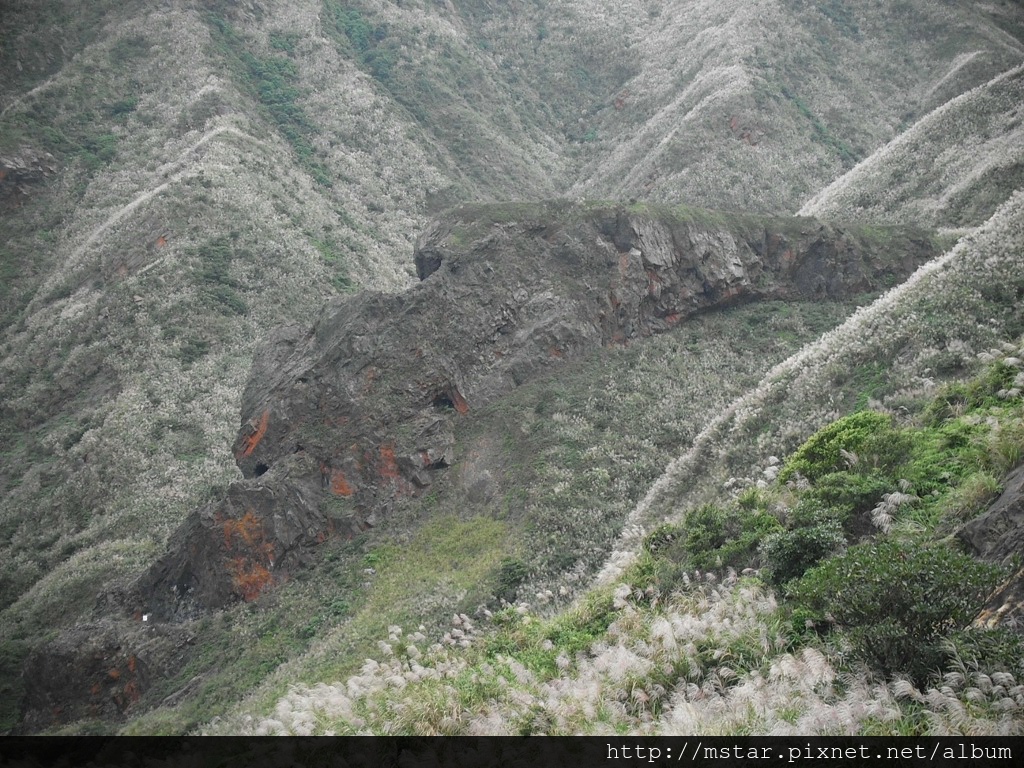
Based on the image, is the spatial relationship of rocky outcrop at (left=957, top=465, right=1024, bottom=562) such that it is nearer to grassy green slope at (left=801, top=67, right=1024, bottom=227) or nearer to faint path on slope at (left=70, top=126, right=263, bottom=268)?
grassy green slope at (left=801, top=67, right=1024, bottom=227)

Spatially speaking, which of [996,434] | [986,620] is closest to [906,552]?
[986,620]

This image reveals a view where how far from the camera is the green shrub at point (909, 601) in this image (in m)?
6.02

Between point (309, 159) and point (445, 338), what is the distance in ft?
117

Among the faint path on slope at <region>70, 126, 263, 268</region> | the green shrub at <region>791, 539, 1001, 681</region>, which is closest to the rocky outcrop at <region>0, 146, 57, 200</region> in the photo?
the faint path on slope at <region>70, 126, 263, 268</region>

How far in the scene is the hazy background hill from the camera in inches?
1207

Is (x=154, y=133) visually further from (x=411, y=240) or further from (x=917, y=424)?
(x=917, y=424)

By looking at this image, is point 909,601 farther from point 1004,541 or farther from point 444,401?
point 444,401

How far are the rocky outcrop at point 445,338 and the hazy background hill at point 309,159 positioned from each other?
121 inches

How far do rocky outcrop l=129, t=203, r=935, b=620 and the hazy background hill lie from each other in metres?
3.06

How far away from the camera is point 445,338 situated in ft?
80.2

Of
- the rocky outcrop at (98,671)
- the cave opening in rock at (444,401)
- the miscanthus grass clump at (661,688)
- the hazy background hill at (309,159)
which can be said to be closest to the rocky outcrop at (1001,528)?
the miscanthus grass clump at (661,688)

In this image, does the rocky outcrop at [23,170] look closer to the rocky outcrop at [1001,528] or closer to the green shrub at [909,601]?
the green shrub at [909,601]

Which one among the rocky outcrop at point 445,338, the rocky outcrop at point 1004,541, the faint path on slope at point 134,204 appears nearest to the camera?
the rocky outcrop at point 1004,541

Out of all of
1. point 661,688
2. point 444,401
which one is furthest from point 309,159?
point 661,688
